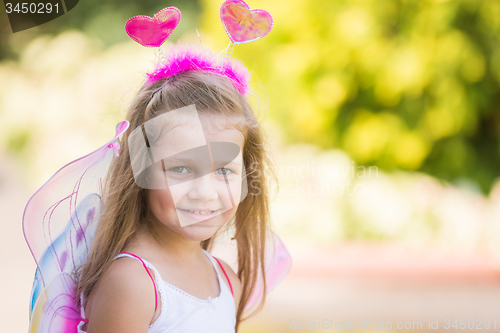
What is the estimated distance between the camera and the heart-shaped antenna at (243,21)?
1.17 metres

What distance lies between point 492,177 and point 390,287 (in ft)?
5.26

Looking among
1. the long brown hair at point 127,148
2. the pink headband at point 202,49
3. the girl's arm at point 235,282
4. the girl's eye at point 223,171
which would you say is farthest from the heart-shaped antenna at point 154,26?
the girl's arm at point 235,282

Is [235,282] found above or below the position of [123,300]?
below

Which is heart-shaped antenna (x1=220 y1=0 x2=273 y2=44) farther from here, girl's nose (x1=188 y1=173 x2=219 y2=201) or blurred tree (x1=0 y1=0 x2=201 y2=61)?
blurred tree (x1=0 y1=0 x2=201 y2=61)

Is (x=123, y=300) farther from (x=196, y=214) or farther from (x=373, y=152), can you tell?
(x=373, y=152)

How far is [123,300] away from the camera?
901 millimetres

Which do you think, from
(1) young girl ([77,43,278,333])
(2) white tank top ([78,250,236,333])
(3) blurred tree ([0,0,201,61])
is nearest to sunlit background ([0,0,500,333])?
(3) blurred tree ([0,0,201,61])

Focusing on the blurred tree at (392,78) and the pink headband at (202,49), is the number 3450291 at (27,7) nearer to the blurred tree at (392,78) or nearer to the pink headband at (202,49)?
the blurred tree at (392,78)

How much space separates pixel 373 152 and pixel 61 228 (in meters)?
3.43

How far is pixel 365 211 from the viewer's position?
3740 millimetres

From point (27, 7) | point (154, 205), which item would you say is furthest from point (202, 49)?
point (27, 7)

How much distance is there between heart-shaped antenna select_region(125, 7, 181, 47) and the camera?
1.10 meters

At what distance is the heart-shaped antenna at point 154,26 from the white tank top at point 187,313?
1.71 ft

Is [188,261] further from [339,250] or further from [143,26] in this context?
[339,250]
